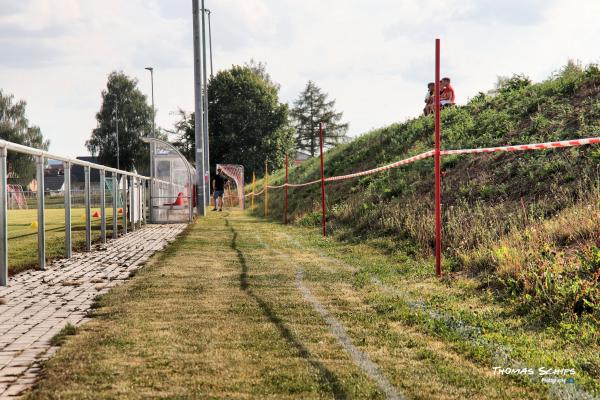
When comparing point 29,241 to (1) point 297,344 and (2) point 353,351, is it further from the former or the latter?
(2) point 353,351

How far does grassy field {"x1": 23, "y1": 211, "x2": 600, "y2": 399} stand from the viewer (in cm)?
383

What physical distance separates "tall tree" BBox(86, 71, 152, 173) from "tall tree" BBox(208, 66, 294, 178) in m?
23.3

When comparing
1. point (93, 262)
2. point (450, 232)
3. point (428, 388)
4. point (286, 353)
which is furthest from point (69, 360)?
point (450, 232)

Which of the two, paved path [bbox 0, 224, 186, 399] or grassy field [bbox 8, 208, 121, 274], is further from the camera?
grassy field [bbox 8, 208, 121, 274]

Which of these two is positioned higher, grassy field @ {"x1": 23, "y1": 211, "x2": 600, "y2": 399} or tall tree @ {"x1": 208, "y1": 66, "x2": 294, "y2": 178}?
tall tree @ {"x1": 208, "y1": 66, "x2": 294, "y2": 178}

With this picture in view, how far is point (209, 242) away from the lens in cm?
1402

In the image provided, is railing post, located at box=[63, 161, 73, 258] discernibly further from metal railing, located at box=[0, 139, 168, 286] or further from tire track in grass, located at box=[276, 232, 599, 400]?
tire track in grass, located at box=[276, 232, 599, 400]

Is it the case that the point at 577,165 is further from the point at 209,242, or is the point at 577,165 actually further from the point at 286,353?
the point at 286,353

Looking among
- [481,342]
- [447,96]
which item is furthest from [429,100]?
[481,342]

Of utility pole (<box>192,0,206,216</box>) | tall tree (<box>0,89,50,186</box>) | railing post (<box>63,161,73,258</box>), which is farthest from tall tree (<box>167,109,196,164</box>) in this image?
railing post (<box>63,161,73,258</box>)

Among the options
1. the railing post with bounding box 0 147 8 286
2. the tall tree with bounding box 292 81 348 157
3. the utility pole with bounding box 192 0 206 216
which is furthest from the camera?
the tall tree with bounding box 292 81 348 157

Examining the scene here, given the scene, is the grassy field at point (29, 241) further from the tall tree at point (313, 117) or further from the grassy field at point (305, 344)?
the tall tree at point (313, 117)

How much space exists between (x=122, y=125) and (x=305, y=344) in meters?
85.7

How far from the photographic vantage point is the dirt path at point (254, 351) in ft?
12.4
